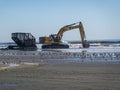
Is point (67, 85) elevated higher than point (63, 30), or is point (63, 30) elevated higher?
point (63, 30)

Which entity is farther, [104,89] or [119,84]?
[119,84]

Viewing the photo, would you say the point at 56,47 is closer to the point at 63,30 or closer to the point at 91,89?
the point at 63,30

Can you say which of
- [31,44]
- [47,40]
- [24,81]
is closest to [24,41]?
[31,44]

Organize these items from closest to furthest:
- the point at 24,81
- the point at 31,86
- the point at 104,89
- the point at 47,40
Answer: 1. the point at 104,89
2. the point at 31,86
3. the point at 24,81
4. the point at 47,40

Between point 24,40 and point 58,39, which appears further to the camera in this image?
point 58,39

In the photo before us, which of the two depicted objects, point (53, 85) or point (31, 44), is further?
point (31, 44)

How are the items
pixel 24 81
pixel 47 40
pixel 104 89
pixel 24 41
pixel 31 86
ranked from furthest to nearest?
1. pixel 47 40
2. pixel 24 41
3. pixel 24 81
4. pixel 31 86
5. pixel 104 89

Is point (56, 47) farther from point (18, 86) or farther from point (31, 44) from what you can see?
point (18, 86)

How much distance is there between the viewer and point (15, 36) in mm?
61875

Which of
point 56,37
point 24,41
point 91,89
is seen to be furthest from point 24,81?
point 56,37

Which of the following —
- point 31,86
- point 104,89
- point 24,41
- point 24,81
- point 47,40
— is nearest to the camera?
point 104,89

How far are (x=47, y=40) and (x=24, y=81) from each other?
48628mm

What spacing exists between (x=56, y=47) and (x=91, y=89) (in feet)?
164

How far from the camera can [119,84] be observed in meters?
15.5
